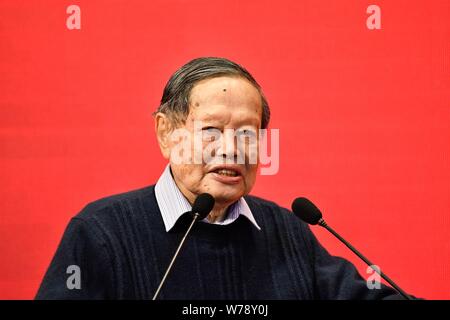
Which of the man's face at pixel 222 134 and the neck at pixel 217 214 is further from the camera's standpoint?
the neck at pixel 217 214

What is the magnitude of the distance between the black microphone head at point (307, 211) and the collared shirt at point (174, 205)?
0.28m

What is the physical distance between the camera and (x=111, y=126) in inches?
98.4

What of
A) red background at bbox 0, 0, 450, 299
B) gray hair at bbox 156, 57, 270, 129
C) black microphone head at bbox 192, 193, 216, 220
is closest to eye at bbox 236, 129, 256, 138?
gray hair at bbox 156, 57, 270, 129

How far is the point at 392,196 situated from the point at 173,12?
3.28 ft

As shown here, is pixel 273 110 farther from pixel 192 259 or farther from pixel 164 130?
pixel 192 259

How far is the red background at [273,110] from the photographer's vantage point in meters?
2.46

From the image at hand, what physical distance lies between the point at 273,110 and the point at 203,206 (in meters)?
0.87

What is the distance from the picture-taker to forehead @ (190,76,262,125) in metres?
1.98

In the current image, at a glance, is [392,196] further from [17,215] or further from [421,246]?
[17,215]

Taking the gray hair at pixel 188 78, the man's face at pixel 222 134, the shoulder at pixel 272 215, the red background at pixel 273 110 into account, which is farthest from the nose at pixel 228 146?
the red background at pixel 273 110

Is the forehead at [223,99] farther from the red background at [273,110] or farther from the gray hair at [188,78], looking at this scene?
the red background at [273,110]

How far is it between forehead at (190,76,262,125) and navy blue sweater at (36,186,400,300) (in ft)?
1.01

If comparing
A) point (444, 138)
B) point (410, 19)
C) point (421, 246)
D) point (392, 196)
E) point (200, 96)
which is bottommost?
point (421, 246)

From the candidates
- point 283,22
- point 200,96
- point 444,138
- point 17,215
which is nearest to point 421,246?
point 444,138
